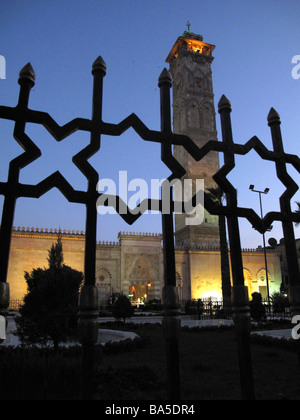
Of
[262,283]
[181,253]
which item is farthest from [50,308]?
[262,283]

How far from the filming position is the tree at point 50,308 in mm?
6332

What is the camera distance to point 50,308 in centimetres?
659

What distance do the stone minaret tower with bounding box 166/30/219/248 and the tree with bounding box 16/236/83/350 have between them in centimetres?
2672

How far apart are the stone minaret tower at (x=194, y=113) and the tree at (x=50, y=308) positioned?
1052 inches

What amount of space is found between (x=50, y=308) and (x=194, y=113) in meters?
35.0

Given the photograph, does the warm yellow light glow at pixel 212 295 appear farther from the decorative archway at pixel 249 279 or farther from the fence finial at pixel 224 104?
the fence finial at pixel 224 104

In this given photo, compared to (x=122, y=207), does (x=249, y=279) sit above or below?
above

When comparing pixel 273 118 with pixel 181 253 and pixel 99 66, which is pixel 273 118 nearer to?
pixel 99 66

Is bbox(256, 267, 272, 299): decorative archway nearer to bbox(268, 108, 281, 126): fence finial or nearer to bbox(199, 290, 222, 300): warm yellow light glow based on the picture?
bbox(199, 290, 222, 300): warm yellow light glow

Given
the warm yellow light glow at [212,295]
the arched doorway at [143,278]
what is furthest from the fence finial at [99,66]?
the warm yellow light glow at [212,295]

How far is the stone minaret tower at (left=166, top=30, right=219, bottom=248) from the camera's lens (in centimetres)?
3388

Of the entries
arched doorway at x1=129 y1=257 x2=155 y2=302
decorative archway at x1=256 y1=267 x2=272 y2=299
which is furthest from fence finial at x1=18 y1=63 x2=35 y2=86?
decorative archway at x1=256 y1=267 x2=272 y2=299

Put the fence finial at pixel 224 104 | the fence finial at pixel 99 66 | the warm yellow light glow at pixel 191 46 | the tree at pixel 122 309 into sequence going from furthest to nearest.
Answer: the warm yellow light glow at pixel 191 46, the tree at pixel 122 309, the fence finial at pixel 224 104, the fence finial at pixel 99 66

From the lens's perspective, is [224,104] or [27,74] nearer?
[27,74]
